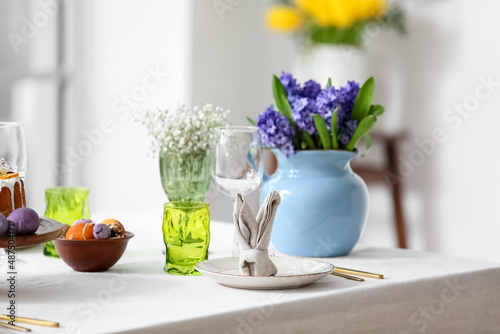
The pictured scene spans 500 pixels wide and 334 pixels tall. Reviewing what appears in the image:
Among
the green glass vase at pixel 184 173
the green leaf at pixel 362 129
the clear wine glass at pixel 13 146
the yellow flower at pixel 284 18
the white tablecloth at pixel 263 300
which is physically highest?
the yellow flower at pixel 284 18

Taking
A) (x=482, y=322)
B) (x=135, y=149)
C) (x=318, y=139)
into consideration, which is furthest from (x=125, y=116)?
(x=482, y=322)

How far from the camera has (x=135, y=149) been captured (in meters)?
3.04

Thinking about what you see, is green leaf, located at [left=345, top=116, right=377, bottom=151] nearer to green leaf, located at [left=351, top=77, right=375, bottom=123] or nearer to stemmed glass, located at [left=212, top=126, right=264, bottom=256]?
green leaf, located at [left=351, top=77, right=375, bottom=123]

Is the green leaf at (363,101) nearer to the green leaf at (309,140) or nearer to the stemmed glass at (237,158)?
the green leaf at (309,140)

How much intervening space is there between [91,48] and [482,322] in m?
2.42

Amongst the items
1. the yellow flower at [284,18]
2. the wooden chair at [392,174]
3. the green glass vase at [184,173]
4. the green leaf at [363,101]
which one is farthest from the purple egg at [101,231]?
the yellow flower at [284,18]

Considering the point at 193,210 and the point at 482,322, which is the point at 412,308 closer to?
the point at 482,322

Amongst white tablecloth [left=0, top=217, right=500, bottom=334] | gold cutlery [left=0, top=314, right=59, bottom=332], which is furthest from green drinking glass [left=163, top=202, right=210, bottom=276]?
gold cutlery [left=0, top=314, right=59, bottom=332]

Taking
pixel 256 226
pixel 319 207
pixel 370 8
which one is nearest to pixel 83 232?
pixel 256 226

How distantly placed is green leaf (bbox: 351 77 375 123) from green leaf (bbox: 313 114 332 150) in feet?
0.22

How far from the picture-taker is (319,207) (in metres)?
1.22

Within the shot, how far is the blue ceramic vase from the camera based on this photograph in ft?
4.01

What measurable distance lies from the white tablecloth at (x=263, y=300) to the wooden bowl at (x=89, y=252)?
0.02 meters

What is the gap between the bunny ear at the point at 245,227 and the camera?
1.00 metres
